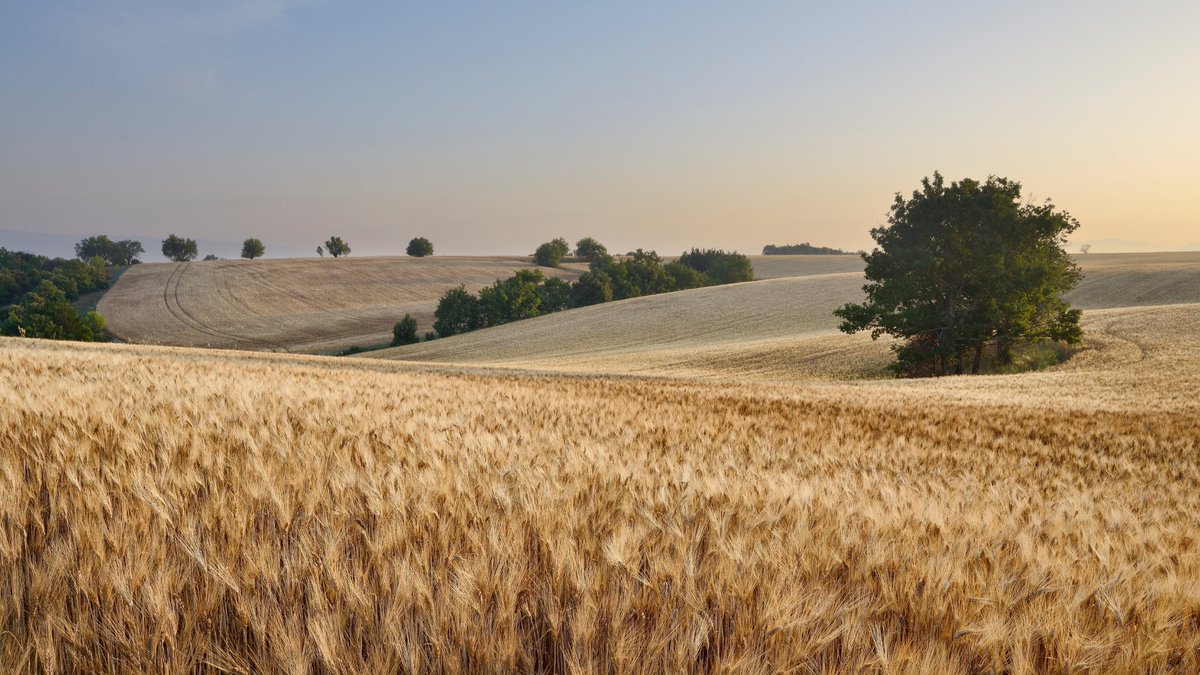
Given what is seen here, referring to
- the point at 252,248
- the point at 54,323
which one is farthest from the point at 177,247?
the point at 54,323

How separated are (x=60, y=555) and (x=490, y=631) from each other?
114 cm

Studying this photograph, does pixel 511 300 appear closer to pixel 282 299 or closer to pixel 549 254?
pixel 282 299

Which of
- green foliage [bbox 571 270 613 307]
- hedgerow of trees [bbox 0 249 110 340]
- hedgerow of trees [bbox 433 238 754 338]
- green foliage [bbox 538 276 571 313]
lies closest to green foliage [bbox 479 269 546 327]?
hedgerow of trees [bbox 433 238 754 338]

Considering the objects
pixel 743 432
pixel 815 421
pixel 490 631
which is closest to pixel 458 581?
pixel 490 631

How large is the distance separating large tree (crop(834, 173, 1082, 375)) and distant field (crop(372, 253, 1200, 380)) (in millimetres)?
3594

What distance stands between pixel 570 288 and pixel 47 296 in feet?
221

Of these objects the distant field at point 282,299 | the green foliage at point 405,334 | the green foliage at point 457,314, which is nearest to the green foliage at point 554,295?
the green foliage at point 457,314

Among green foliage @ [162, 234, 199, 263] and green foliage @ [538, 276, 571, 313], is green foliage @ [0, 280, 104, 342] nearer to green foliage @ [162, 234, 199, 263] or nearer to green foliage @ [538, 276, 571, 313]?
green foliage @ [538, 276, 571, 313]

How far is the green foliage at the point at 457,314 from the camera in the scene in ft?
253

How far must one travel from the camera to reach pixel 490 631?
137cm

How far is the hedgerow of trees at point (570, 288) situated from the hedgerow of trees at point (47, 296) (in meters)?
35.9

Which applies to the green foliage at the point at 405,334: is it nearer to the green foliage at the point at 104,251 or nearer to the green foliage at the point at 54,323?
the green foliage at the point at 54,323

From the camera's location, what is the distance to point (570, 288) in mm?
93375

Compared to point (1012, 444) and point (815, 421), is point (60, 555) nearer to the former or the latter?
point (815, 421)
